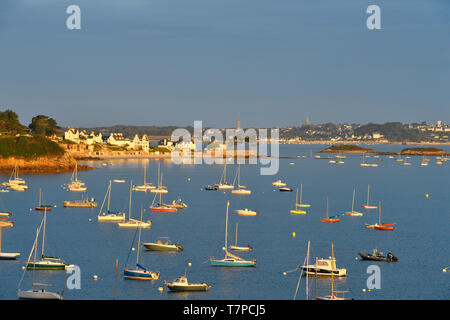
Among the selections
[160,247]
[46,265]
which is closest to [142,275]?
[46,265]

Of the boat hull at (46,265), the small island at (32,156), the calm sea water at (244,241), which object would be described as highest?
the small island at (32,156)

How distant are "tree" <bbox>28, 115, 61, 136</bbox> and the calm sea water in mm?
82332

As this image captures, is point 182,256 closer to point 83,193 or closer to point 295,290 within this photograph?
point 295,290

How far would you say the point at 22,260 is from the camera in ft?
151

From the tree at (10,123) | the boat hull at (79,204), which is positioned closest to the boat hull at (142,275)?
the boat hull at (79,204)

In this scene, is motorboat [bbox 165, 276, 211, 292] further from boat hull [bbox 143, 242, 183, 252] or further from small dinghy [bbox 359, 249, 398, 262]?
small dinghy [bbox 359, 249, 398, 262]

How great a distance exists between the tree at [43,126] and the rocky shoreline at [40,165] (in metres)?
41.0

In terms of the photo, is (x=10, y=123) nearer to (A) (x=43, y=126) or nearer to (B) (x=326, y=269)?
(A) (x=43, y=126)

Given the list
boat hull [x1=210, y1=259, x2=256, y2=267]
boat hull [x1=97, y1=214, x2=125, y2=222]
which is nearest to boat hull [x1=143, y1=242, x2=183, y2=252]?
boat hull [x1=210, y1=259, x2=256, y2=267]

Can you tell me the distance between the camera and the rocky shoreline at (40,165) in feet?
442

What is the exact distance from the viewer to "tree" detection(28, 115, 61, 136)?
18650 cm

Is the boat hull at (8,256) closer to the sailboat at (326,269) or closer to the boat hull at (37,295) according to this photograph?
the boat hull at (37,295)

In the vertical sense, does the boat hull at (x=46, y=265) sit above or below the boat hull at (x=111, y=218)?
above

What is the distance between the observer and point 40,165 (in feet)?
463
